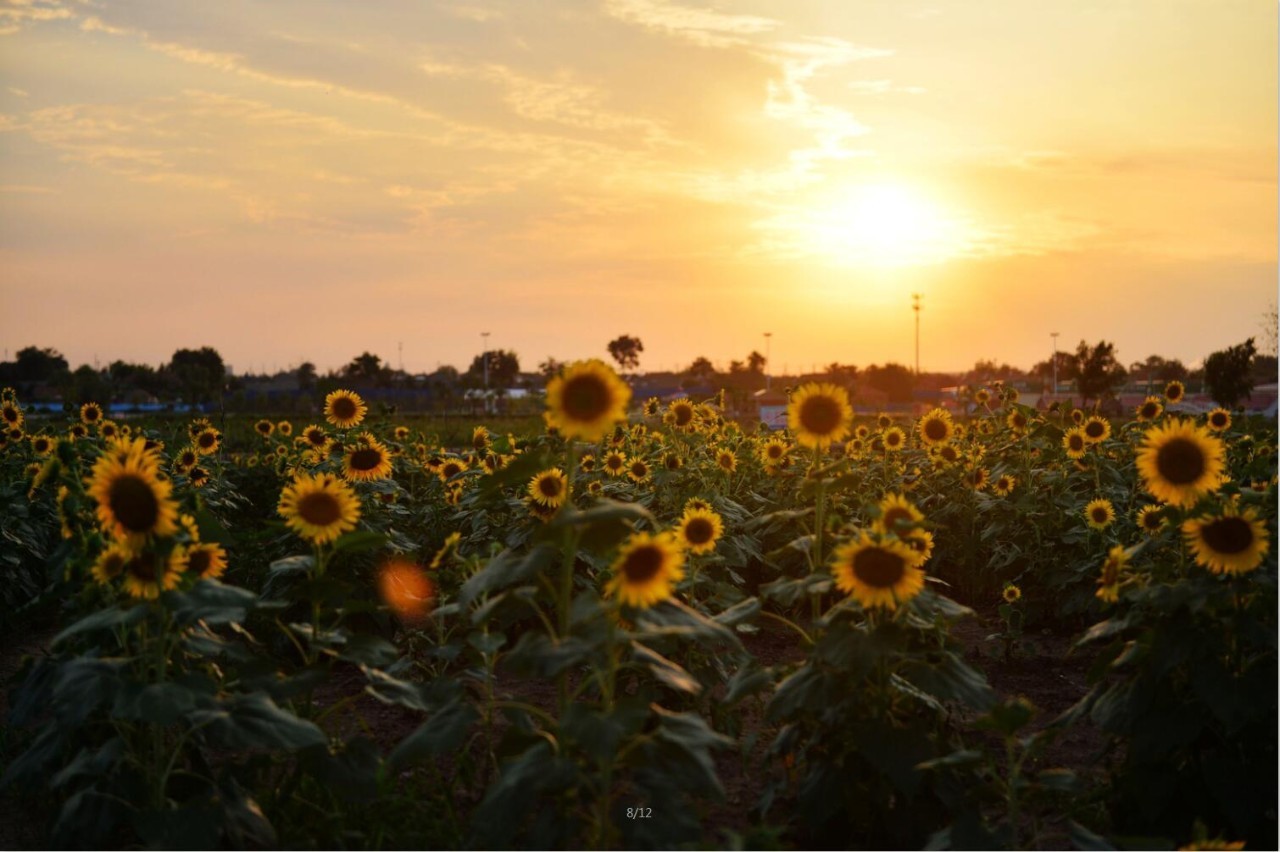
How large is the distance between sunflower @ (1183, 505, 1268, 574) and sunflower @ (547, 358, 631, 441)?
2.14 m

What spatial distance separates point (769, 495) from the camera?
29.0 ft

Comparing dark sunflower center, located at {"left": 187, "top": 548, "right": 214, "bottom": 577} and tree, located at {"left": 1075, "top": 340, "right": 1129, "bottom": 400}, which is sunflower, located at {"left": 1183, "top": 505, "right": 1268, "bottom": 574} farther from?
tree, located at {"left": 1075, "top": 340, "right": 1129, "bottom": 400}

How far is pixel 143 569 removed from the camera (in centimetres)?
363

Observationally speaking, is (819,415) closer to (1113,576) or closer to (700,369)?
(1113,576)

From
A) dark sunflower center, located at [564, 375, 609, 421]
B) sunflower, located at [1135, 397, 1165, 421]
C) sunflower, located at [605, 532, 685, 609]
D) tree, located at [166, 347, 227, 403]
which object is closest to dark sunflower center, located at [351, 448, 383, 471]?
dark sunflower center, located at [564, 375, 609, 421]

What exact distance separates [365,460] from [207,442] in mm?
3061

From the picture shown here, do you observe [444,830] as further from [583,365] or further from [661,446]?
[661,446]

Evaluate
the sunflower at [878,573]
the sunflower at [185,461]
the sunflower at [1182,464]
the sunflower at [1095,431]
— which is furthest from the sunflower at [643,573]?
the sunflower at [185,461]

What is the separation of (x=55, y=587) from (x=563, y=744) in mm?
2320

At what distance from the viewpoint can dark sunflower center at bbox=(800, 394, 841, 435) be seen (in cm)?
457

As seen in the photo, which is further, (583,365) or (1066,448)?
(1066,448)

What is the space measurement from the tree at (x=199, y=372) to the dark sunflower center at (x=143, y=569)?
239ft

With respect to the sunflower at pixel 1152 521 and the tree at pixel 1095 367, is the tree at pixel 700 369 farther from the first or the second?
the sunflower at pixel 1152 521

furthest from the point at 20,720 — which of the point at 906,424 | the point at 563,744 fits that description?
the point at 906,424
